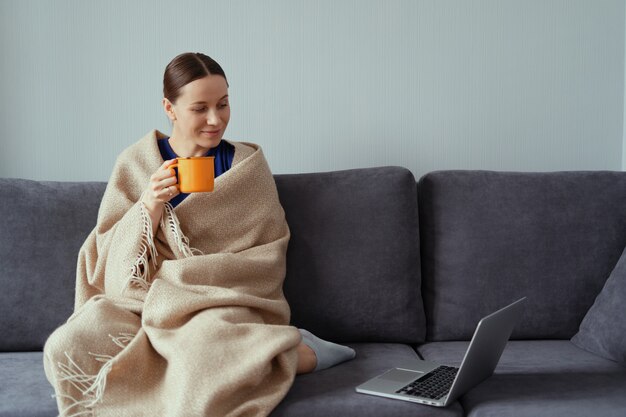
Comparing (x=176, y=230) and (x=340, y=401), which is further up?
(x=176, y=230)

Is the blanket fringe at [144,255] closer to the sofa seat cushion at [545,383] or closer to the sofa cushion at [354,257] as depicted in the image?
the sofa cushion at [354,257]

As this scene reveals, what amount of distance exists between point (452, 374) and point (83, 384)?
0.84m

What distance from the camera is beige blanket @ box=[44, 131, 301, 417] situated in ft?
5.27

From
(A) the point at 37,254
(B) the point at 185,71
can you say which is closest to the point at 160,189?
(B) the point at 185,71

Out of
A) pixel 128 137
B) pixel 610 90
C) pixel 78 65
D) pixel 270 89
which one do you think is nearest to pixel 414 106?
pixel 270 89

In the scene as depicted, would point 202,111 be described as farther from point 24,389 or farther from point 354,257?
point 24,389

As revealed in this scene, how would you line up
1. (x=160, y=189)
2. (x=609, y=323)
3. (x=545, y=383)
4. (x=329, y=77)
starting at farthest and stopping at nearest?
(x=329, y=77) < (x=609, y=323) < (x=160, y=189) < (x=545, y=383)

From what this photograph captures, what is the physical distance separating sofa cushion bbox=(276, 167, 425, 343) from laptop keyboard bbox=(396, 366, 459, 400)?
15.0 inches

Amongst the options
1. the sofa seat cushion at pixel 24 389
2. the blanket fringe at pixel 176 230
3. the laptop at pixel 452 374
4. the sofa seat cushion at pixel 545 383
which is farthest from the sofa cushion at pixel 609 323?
the sofa seat cushion at pixel 24 389

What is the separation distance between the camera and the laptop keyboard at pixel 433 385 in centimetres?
166

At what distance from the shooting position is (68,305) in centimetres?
212

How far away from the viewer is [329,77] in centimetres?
254

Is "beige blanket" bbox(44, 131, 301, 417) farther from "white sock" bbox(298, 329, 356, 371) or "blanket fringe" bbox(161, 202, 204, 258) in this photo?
"white sock" bbox(298, 329, 356, 371)

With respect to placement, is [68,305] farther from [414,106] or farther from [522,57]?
[522,57]
